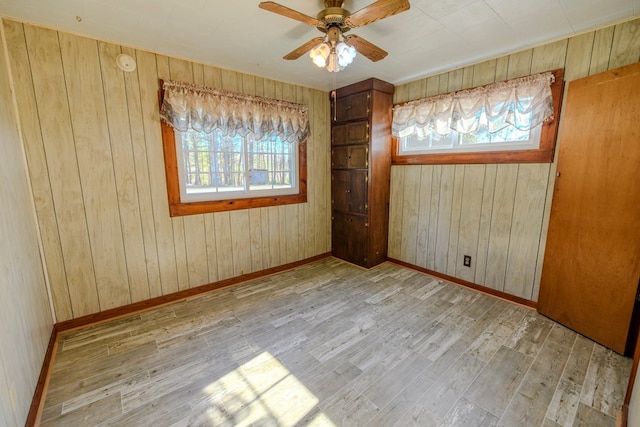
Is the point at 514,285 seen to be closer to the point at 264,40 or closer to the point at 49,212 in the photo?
the point at 264,40

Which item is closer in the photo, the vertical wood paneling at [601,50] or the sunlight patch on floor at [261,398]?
the sunlight patch on floor at [261,398]

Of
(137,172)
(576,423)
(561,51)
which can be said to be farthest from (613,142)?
(137,172)

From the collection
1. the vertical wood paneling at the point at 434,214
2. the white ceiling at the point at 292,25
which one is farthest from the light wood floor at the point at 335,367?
the white ceiling at the point at 292,25

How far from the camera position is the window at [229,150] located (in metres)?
2.60

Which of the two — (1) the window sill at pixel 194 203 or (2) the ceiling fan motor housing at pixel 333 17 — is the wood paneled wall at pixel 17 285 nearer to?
(1) the window sill at pixel 194 203

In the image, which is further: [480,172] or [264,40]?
[480,172]

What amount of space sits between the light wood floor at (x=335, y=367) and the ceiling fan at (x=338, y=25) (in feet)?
6.83

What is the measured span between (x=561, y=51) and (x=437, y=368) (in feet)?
9.04

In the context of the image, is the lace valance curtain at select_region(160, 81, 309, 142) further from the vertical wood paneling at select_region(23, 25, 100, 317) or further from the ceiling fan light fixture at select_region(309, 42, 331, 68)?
the ceiling fan light fixture at select_region(309, 42, 331, 68)

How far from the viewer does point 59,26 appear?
1994 millimetres

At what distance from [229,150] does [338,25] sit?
1.82 metres

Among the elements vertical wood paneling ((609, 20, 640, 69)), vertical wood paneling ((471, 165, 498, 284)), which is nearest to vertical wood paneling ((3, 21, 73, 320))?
vertical wood paneling ((471, 165, 498, 284))

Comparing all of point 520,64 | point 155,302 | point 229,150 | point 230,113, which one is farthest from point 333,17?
point 155,302

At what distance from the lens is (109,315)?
2426mm
